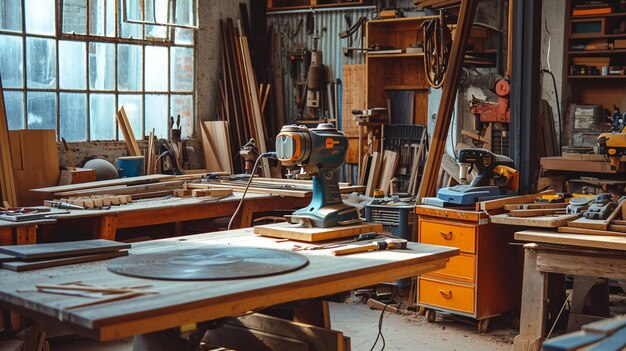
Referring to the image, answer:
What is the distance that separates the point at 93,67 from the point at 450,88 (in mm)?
3381

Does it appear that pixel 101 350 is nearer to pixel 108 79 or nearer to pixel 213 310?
pixel 213 310

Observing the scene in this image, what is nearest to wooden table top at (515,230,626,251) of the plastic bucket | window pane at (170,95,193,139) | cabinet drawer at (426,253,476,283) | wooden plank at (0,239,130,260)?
cabinet drawer at (426,253,476,283)

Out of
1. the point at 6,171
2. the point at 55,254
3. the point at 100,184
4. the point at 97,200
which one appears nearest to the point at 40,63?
the point at 6,171

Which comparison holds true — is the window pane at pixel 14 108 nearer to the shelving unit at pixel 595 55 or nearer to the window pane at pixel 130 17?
the window pane at pixel 130 17

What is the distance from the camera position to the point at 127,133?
7.58 metres

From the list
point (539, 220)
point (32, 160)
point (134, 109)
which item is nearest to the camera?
point (539, 220)

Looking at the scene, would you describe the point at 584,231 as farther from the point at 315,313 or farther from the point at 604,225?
the point at 315,313

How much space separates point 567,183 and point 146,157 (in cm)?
372

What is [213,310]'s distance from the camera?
100 inches

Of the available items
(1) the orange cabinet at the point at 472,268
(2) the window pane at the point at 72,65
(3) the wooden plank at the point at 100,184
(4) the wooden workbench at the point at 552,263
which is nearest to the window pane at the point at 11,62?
(2) the window pane at the point at 72,65

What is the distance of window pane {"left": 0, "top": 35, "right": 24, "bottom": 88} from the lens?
22.6 ft

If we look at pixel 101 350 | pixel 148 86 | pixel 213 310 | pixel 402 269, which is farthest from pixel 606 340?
pixel 148 86

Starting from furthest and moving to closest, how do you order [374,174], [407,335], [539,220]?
[374,174], [407,335], [539,220]

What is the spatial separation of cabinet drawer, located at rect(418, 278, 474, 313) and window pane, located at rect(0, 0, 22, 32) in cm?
395
